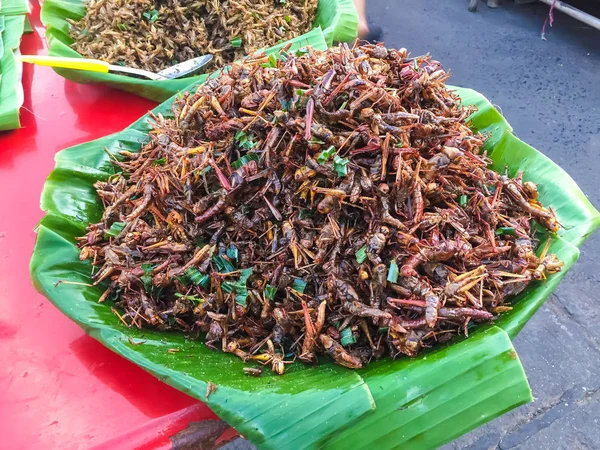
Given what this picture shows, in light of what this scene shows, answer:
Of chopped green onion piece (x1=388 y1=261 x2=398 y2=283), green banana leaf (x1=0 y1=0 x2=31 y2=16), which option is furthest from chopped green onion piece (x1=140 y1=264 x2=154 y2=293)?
green banana leaf (x1=0 y1=0 x2=31 y2=16)

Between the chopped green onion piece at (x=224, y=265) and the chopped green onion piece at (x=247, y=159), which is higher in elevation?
the chopped green onion piece at (x=247, y=159)

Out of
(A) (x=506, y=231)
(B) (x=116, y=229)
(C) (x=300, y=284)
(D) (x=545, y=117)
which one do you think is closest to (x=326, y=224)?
(C) (x=300, y=284)

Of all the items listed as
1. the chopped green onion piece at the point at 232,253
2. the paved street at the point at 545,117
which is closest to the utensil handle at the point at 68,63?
the chopped green onion piece at the point at 232,253

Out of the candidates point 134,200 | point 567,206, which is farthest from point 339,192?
point 567,206

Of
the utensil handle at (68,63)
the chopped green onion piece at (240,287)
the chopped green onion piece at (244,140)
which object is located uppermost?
the chopped green onion piece at (244,140)

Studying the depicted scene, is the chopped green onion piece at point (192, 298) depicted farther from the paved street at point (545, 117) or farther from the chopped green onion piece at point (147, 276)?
the paved street at point (545, 117)

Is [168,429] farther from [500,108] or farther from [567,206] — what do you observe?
[500,108]
